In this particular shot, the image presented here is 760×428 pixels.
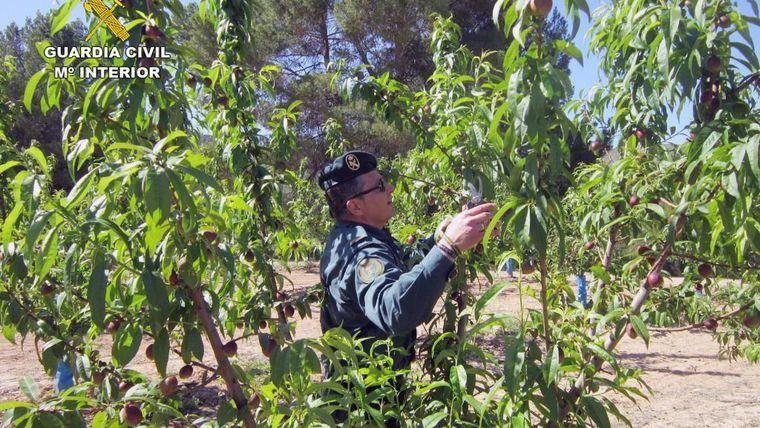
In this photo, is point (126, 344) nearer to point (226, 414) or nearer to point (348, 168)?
point (226, 414)

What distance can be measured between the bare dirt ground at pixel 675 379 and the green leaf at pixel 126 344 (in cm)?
277

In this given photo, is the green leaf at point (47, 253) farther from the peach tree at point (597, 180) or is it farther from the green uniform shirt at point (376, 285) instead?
the peach tree at point (597, 180)

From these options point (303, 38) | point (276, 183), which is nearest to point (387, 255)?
point (276, 183)

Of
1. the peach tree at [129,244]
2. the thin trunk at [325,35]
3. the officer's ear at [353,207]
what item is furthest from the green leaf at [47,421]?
the thin trunk at [325,35]

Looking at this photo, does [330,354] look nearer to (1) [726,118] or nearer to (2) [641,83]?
(1) [726,118]

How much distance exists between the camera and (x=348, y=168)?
2.05 metres

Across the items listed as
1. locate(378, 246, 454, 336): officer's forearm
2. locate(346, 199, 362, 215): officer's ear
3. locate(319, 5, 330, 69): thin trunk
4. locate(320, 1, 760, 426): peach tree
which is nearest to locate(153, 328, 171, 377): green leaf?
locate(378, 246, 454, 336): officer's forearm

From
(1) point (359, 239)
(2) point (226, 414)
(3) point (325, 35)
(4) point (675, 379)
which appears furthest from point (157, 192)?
(3) point (325, 35)

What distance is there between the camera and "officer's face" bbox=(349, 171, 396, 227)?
201 centimetres

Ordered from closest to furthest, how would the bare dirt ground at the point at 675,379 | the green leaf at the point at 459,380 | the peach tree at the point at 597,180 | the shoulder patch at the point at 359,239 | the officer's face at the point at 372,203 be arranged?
the peach tree at the point at 597,180, the green leaf at the point at 459,380, the shoulder patch at the point at 359,239, the officer's face at the point at 372,203, the bare dirt ground at the point at 675,379

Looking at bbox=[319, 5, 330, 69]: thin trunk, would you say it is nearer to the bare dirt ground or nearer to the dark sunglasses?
the bare dirt ground

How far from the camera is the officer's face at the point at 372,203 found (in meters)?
Result: 2.01

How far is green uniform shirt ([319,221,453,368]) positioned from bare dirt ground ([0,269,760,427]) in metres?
2.09

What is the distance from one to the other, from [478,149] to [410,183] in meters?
1.39
